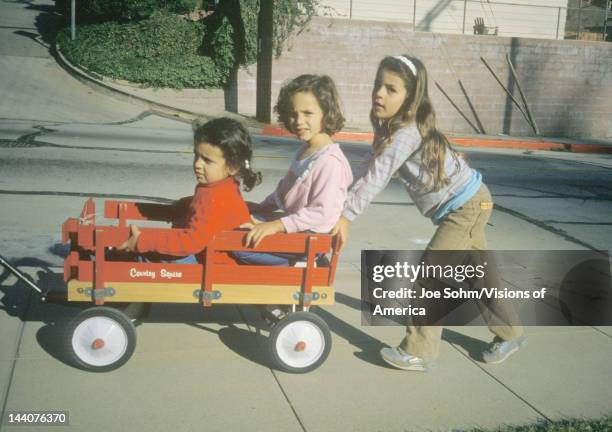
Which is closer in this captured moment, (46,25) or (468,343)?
(468,343)

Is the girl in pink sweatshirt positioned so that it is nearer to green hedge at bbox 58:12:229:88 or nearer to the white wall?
green hedge at bbox 58:12:229:88

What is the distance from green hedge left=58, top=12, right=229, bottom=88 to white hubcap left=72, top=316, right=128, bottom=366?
1532 centimetres

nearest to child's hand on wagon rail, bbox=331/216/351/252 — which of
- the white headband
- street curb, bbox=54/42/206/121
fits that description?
the white headband

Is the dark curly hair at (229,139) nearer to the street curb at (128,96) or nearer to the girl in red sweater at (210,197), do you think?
the girl in red sweater at (210,197)

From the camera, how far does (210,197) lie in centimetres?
337

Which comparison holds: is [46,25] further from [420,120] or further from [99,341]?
[420,120]

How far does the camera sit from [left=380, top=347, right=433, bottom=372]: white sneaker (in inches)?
140

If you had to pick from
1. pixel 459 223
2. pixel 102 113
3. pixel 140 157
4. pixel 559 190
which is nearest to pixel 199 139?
pixel 459 223

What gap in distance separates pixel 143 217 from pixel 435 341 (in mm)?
1822

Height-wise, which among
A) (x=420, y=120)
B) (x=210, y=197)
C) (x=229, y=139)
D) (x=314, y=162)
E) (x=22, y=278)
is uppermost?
(x=420, y=120)

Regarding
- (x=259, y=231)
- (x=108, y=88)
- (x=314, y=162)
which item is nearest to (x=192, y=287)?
(x=259, y=231)

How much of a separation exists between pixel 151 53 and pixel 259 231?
16412mm

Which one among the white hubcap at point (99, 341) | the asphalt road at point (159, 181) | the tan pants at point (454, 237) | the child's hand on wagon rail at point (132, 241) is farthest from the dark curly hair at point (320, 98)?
the asphalt road at point (159, 181)

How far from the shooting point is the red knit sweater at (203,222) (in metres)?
3.24
